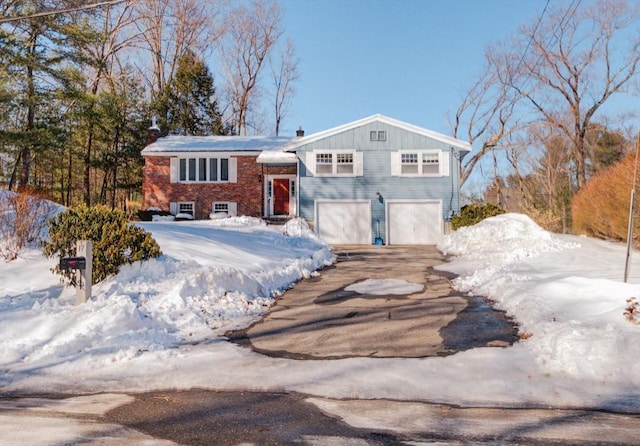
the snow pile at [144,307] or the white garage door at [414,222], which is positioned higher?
the white garage door at [414,222]

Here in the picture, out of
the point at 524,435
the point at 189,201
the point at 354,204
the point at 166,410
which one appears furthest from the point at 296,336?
the point at 189,201

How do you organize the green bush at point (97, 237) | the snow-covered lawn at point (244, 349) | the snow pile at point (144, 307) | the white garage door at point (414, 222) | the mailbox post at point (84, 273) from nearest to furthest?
the snow-covered lawn at point (244, 349), the snow pile at point (144, 307), the mailbox post at point (84, 273), the green bush at point (97, 237), the white garage door at point (414, 222)

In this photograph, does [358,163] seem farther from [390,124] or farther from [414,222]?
[414,222]

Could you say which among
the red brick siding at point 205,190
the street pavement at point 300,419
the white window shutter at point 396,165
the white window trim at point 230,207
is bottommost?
the street pavement at point 300,419

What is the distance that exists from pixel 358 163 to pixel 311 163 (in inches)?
93.3

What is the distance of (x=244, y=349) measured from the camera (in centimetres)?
584

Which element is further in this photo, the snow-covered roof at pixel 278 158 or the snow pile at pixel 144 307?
the snow-covered roof at pixel 278 158

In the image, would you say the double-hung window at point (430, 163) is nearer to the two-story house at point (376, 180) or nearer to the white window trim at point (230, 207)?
the two-story house at point (376, 180)

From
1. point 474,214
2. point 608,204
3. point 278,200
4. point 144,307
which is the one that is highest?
point 278,200

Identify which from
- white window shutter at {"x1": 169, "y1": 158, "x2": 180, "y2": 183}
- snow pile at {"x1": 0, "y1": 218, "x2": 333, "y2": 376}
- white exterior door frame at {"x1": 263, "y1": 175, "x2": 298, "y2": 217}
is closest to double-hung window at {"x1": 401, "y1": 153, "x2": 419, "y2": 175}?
white exterior door frame at {"x1": 263, "y1": 175, "x2": 298, "y2": 217}

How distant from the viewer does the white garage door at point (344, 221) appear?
2364 centimetres

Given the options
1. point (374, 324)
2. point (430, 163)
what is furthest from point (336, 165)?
point (374, 324)

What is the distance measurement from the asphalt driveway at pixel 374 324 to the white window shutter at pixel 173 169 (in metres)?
17.4

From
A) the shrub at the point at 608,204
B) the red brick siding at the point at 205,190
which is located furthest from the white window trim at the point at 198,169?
the shrub at the point at 608,204
